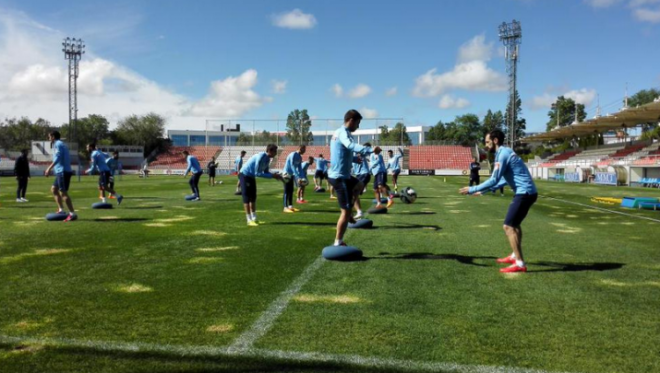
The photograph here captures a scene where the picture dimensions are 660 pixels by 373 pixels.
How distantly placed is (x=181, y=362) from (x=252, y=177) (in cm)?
791

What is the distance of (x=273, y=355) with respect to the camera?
3.52 metres

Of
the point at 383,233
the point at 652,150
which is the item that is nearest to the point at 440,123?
the point at 652,150

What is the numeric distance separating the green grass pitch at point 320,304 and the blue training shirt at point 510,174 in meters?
1.18

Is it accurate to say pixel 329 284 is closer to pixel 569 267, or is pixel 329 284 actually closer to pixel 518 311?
pixel 518 311

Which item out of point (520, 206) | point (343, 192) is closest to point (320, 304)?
point (343, 192)

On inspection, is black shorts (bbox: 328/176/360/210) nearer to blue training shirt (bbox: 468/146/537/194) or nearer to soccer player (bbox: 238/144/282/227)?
blue training shirt (bbox: 468/146/537/194)

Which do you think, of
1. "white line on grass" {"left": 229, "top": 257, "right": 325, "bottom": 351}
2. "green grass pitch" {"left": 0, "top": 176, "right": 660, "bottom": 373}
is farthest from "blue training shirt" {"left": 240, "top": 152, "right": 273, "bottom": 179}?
"white line on grass" {"left": 229, "top": 257, "right": 325, "bottom": 351}

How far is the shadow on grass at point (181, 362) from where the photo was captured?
10.8 ft

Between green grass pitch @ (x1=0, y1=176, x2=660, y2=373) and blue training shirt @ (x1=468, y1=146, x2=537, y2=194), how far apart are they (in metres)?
1.18

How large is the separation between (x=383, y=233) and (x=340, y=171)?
2.91 meters

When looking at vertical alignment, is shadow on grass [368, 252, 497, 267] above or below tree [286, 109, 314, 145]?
below

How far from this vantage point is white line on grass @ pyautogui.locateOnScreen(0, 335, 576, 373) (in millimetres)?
3318

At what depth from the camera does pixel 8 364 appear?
3.32 m

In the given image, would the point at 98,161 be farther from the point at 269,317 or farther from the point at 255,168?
the point at 269,317
